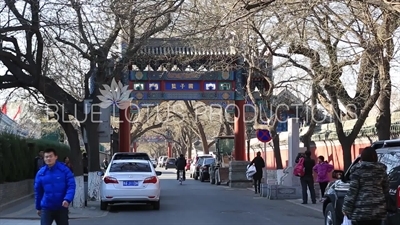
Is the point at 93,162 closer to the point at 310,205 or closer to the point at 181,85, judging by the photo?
the point at 310,205

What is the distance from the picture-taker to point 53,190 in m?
10.2

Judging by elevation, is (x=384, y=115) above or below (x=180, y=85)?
below

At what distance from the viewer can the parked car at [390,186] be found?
9391 millimetres

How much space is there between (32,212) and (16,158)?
470 centimetres

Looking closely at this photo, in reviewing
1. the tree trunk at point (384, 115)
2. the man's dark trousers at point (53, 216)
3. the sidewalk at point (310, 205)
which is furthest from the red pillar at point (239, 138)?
the man's dark trousers at point (53, 216)

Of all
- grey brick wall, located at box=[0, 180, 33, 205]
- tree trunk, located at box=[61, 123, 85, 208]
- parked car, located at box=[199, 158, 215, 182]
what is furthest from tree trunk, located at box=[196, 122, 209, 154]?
tree trunk, located at box=[61, 123, 85, 208]

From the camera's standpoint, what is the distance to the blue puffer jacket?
33.5ft

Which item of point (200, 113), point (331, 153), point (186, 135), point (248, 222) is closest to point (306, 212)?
point (248, 222)

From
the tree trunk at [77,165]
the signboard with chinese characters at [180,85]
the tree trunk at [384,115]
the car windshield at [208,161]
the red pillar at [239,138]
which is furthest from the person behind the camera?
the car windshield at [208,161]

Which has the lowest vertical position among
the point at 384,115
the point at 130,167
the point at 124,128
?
the point at 130,167

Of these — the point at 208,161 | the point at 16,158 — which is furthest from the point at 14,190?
the point at 208,161

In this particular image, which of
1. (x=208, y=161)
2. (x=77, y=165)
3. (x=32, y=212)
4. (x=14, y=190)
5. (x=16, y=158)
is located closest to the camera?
(x=32, y=212)

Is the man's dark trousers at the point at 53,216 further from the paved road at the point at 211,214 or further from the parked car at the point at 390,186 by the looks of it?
the paved road at the point at 211,214

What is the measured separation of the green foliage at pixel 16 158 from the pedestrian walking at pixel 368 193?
13.7 m
